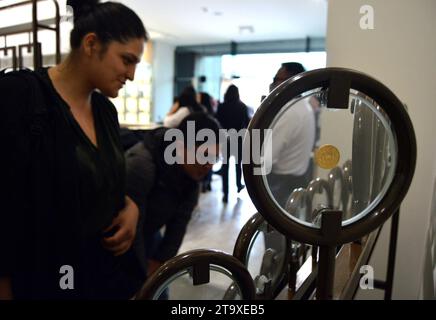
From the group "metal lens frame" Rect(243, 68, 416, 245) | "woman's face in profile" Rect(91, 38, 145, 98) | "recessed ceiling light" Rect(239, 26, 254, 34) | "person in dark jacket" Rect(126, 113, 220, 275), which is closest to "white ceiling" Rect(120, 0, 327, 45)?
"recessed ceiling light" Rect(239, 26, 254, 34)

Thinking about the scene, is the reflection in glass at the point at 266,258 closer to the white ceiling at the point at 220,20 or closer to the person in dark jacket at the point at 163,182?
the person in dark jacket at the point at 163,182

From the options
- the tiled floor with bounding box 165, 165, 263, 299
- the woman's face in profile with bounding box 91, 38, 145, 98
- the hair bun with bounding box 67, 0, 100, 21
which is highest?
the hair bun with bounding box 67, 0, 100, 21

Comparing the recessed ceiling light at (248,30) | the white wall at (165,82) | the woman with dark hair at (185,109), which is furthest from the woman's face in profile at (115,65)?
the white wall at (165,82)

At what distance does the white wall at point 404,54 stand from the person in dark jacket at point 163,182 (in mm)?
282

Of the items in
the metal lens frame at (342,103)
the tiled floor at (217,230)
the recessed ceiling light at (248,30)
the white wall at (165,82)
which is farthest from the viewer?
the white wall at (165,82)

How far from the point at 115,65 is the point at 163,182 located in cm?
33

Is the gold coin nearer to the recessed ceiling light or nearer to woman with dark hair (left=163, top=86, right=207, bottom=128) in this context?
woman with dark hair (left=163, top=86, right=207, bottom=128)

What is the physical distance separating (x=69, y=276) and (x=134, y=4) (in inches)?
16.3

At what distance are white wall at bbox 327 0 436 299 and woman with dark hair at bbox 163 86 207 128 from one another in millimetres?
294

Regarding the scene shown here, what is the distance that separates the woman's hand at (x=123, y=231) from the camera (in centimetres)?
50

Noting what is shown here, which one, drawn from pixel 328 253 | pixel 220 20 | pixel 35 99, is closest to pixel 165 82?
pixel 220 20

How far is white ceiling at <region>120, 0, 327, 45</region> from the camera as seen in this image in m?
0.71

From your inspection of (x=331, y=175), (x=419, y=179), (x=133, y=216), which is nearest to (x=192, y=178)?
(x=133, y=216)
